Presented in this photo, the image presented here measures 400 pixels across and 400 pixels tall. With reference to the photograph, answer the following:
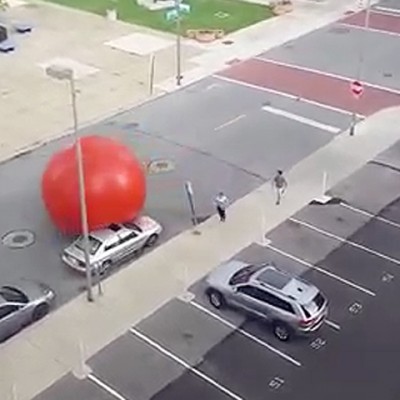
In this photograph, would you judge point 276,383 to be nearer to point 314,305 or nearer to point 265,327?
point 265,327

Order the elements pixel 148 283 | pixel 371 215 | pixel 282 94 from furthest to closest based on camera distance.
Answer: pixel 282 94
pixel 371 215
pixel 148 283

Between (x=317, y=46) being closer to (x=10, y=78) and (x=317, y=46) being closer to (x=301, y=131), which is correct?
(x=301, y=131)

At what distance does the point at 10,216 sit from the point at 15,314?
20.5ft

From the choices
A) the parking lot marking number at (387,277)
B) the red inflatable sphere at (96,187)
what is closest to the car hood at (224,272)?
the red inflatable sphere at (96,187)

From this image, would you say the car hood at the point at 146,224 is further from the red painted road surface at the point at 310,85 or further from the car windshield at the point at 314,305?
the red painted road surface at the point at 310,85

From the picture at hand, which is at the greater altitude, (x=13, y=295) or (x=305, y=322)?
(x=305, y=322)

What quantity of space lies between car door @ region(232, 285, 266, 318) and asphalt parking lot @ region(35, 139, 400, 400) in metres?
0.37

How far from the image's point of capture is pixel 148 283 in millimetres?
24516

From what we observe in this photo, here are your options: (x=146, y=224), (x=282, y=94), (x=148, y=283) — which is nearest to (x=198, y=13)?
(x=282, y=94)

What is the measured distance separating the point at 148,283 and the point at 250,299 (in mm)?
3195

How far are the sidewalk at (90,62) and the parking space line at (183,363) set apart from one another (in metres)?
11.9

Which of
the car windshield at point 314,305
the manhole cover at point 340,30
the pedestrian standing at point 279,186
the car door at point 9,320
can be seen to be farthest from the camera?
the manhole cover at point 340,30

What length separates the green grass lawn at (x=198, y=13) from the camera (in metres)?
45.7

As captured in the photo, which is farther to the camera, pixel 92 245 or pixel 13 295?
pixel 92 245
